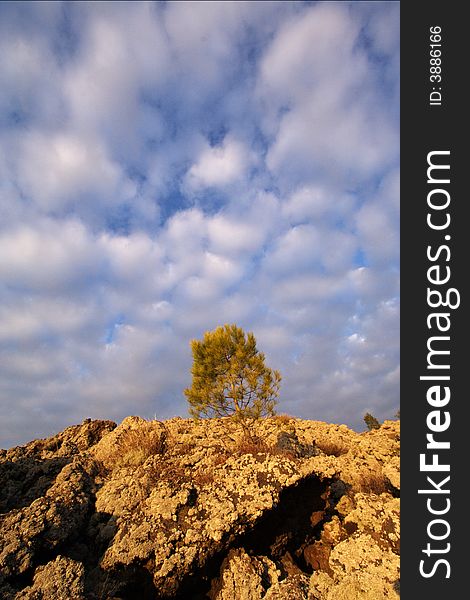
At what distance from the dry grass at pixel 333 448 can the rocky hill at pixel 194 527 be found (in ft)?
7.66

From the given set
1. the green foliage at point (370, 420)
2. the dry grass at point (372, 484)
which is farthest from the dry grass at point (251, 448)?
the green foliage at point (370, 420)

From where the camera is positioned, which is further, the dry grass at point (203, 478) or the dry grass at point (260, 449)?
the dry grass at point (260, 449)

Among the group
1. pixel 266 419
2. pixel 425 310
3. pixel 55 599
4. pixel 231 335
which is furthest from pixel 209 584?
pixel 231 335

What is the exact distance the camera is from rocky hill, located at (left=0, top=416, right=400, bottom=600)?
693cm

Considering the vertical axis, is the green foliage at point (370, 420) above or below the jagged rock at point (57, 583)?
above

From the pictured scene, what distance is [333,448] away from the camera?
14.4 metres

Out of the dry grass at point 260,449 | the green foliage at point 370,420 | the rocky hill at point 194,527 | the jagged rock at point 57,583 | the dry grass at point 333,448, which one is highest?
the green foliage at point 370,420

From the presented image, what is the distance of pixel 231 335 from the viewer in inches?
756

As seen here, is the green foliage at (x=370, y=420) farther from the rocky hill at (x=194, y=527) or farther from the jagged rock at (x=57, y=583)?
the jagged rock at (x=57, y=583)

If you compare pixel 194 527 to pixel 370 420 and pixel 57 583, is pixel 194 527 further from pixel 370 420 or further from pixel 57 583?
pixel 370 420

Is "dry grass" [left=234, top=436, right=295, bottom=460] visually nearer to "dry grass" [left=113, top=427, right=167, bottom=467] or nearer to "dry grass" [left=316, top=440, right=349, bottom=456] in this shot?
"dry grass" [left=113, top=427, right=167, bottom=467]

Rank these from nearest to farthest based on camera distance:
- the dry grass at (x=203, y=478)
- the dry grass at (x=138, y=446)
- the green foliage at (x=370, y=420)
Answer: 1. the dry grass at (x=203, y=478)
2. the dry grass at (x=138, y=446)
3. the green foliage at (x=370, y=420)

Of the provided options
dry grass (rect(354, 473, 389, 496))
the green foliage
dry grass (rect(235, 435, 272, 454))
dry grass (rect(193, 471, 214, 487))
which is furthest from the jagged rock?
the green foliage

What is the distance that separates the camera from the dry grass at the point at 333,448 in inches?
558
